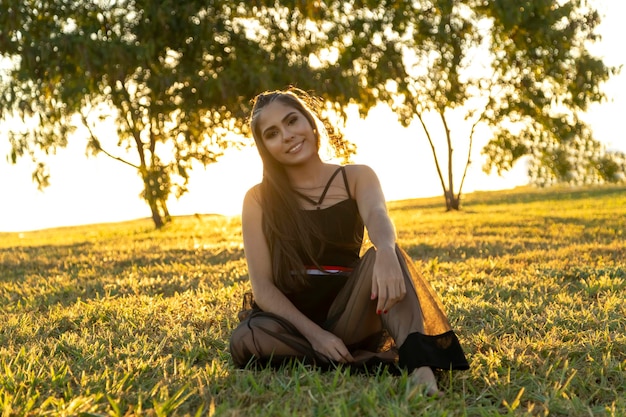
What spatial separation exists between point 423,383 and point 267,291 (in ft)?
3.44

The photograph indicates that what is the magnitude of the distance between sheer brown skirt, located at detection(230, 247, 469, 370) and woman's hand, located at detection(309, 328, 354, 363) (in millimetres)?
73

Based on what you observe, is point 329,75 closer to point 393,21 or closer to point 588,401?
point 393,21

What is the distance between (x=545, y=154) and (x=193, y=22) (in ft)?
60.7

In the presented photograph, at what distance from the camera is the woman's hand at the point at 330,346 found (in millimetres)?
3562

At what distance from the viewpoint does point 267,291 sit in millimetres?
3848

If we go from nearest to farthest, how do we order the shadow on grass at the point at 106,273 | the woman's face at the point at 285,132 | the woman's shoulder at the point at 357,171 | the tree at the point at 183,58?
the woman's face at the point at 285,132 → the woman's shoulder at the point at 357,171 → the shadow on grass at the point at 106,273 → the tree at the point at 183,58

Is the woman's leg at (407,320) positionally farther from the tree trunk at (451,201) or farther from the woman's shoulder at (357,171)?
the tree trunk at (451,201)

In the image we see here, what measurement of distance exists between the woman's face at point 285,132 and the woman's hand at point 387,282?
86 cm

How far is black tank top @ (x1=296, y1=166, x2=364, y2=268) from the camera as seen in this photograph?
13.0ft

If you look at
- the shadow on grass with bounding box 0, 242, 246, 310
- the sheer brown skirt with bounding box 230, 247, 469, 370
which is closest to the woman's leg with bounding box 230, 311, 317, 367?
the sheer brown skirt with bounding box 230, 247, 469, 370

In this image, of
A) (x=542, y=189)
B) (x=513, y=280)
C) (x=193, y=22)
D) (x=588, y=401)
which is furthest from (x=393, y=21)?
(x=542, y=189)

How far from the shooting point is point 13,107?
19359 millimetres

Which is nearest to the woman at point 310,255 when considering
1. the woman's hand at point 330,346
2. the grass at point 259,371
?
the woman's hand at point 330,346

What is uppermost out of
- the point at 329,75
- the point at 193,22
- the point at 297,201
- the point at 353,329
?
the point at 193,22
